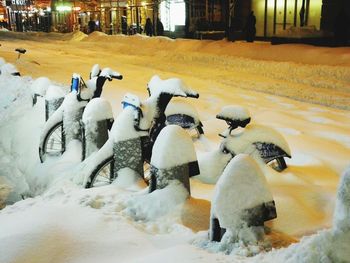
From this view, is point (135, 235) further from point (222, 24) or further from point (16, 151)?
point (222, 24)

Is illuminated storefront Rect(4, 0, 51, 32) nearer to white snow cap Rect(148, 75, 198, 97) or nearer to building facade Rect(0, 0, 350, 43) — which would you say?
building facade Rect(0, 0, 350, 43)

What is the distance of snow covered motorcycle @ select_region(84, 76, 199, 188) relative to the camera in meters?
4.46

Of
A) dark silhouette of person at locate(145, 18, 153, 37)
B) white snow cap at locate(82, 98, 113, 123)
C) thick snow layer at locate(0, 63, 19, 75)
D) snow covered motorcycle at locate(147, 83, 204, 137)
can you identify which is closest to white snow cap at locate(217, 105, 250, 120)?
white snow cap at locate(82, 98, 113, 123)

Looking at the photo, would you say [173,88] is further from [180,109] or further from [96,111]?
[180,109]

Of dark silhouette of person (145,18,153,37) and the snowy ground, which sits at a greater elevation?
dark silhouette of person (145,18,153,37)

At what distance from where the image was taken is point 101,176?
16.3 ft

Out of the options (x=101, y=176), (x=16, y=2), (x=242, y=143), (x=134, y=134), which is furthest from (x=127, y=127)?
(x=16, y=2)

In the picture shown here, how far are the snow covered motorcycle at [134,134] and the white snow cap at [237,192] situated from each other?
1679 millimetres

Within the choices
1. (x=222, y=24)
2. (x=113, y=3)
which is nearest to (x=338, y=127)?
(x=222, y=24)

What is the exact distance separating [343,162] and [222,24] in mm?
23951

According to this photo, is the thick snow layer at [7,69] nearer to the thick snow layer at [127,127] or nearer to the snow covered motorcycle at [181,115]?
the snow covered motorcycle at [181,115]

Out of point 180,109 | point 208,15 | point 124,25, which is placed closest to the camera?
point 180,109

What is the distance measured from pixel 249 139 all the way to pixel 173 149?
111cm

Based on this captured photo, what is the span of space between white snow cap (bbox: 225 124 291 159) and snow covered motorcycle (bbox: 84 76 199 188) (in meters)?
0.76
